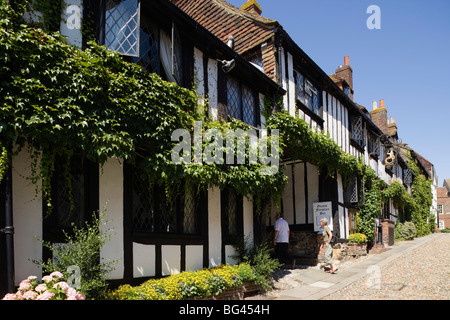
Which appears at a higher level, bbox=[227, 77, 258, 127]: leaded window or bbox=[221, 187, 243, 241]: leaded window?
bbox=[227, 77, 258, 127]: leaded window

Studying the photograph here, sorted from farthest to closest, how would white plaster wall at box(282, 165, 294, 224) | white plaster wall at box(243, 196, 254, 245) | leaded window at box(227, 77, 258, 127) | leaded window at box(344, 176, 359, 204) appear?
leaded window at box(344, 176, 359, 204), white plaster wall at box(282, 165, 294, 224), white plaster wall at box(243, 196, 254, 245), leaded window at box(227, 77, 258, 127)

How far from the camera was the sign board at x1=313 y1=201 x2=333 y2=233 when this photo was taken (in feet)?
38.4

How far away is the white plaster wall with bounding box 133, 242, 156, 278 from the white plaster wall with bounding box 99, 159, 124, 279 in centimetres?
28

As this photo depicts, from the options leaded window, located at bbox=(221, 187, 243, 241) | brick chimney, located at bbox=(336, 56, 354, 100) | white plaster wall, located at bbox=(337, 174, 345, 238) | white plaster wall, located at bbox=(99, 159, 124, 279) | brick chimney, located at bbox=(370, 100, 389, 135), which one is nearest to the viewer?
white plaster wall, located at bbox=(99, 159, 124, 279)

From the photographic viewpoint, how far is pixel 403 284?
7.46 m

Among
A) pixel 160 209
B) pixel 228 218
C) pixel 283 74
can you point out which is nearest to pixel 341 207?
pixel 283 74

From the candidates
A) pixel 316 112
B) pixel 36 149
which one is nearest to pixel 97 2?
pixel 36 149

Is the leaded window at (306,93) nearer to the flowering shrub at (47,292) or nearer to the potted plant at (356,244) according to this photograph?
the potted plant at (356,244)

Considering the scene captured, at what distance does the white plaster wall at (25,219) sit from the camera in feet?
15.0

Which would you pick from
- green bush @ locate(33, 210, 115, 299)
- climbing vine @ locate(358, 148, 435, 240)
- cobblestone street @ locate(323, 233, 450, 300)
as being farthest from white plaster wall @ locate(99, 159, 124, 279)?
climbing vine @ locate(358, 148, 435, 240)

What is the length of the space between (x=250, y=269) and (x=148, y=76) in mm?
4389

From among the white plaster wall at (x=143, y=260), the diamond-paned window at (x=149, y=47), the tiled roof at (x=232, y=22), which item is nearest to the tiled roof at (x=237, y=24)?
the tiled roof at (x=232, y=22)

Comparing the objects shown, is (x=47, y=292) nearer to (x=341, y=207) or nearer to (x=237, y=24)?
(x=237, y=24)

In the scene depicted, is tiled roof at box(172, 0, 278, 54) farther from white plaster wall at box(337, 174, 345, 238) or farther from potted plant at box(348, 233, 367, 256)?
potted plant at box(348, 233, 367, 256)
